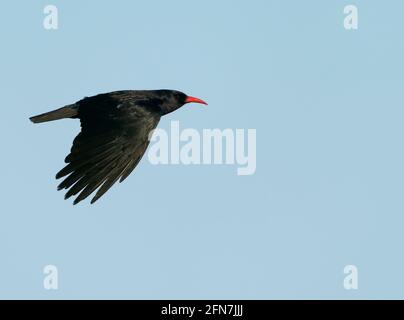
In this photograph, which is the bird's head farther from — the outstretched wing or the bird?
the outstretched wing

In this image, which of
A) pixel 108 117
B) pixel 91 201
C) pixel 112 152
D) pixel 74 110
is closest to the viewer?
pixel 91 201

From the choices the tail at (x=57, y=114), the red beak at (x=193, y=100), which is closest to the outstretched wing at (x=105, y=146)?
the tail at (x=57, y=114)

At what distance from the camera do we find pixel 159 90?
15266mm

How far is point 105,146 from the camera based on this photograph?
12.8m

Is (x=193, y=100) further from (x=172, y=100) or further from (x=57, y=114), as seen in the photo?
(x=57, y=114)

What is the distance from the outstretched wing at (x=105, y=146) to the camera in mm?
12156

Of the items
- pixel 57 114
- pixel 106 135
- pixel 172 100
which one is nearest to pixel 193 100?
pixel 172 100

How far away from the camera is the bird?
1219 centimetres

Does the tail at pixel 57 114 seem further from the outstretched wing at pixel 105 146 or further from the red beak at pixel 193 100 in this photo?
the red beak at pixel 193 100

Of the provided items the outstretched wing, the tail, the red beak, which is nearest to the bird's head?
the red beak

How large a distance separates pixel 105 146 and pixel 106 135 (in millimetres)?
285
